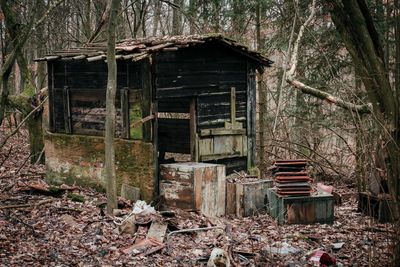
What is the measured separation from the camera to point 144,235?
8914mm

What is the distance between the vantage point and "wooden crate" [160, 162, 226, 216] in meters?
10.7

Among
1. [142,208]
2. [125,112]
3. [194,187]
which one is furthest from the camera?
[125,112]

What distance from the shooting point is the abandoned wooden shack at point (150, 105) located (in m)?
11.2

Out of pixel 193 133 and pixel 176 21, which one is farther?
pixel 176 21

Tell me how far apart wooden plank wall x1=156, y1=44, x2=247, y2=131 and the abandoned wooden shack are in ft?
0.08

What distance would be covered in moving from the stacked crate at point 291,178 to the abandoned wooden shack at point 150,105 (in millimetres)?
2390

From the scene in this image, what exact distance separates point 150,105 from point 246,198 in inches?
116

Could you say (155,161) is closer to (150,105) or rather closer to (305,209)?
(150,105)

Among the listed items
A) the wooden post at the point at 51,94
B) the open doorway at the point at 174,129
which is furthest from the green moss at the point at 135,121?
the wooden post at the point at 51,94

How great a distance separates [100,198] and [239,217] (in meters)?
3.17

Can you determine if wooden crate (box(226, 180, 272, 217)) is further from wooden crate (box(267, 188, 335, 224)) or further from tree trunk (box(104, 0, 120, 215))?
tree trunk (box(104, 0, 120, 215))

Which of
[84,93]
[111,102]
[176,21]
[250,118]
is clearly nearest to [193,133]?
[250,118]

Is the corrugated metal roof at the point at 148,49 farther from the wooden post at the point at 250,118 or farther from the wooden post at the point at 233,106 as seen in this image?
the wooden post at the point at 233,106

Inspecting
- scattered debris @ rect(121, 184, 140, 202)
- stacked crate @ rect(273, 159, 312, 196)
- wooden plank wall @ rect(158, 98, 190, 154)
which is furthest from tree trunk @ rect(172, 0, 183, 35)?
stacked crate @ rect(273, 159, 312, 196)
